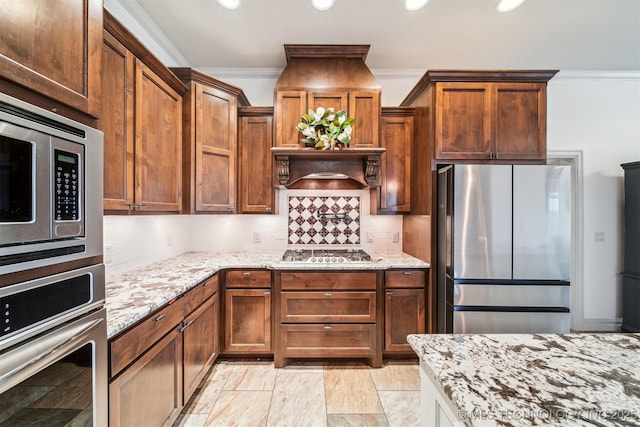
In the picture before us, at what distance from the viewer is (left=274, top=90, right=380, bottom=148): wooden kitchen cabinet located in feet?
8.93

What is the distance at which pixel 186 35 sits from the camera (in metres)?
2.58

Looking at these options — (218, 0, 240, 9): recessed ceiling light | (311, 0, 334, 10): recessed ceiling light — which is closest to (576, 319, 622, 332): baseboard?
(311, 0, 334, 10): recessed ceiling light

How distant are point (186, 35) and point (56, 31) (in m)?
2.16

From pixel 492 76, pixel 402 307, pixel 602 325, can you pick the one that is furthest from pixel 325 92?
pixel 602 325

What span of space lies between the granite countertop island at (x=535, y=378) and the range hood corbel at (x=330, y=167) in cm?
191

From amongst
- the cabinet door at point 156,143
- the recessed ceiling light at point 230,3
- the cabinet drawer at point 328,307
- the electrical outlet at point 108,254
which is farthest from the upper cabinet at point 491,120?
the electrical outlet at point 108,254

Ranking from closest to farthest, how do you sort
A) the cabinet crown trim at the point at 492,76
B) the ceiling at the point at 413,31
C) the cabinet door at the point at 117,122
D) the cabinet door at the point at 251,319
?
the cabinet door at the point at 117,122 → the ceiling at the point at 413,31 → the cabinet crown trim at the point at 492,76 → the cabinet door at the point at 251,319

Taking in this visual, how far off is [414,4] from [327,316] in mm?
2587

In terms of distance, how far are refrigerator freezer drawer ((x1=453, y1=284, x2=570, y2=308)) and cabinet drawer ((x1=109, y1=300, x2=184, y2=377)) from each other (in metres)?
2.00

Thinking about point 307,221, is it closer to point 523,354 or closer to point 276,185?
point 276,185

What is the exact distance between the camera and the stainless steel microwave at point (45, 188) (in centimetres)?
67

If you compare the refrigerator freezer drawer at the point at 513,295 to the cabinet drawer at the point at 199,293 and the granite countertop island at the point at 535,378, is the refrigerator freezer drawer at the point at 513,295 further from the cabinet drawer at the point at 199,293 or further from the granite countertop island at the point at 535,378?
the cabinet drawer at the point at 199,293

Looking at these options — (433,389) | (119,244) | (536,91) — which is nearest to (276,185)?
(119,244)

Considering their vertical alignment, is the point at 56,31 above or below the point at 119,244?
above
